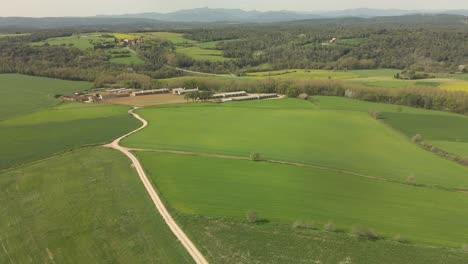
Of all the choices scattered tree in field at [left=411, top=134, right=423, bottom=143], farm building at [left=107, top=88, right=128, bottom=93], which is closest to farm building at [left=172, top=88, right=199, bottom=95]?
farm building at [left=107, top=88, right=128, bottom=93]

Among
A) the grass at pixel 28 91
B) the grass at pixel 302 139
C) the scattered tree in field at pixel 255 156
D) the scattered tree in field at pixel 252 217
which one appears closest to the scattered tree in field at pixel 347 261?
the scattered tree in field at pixel 252 217

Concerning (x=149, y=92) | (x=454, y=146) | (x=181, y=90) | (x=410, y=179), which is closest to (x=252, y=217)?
(x=410, y=179)

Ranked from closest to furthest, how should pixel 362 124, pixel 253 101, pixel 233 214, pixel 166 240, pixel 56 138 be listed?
pixel 166 240
pixel 233 214
pixel 56 138
pixel 362 124
pixel 253 101

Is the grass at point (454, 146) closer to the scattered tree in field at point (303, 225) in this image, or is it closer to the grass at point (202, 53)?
the scattered tree in field at point (303, 225)

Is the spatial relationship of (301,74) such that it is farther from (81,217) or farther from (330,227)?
(81,217)

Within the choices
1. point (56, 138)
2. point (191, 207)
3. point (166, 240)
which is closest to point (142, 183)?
point (191, 207)

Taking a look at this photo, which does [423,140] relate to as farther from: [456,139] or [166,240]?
[166,240]
